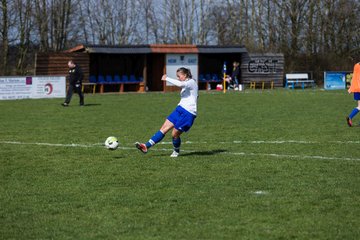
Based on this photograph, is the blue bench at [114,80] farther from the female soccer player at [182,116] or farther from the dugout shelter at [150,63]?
the female soccer player at [182,116]

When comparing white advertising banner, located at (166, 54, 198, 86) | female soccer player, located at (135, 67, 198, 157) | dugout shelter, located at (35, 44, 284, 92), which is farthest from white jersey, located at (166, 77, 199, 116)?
white advertising banner, located at (166, 54, 198, 86)

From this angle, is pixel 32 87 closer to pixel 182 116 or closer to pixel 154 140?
pixel 154 140

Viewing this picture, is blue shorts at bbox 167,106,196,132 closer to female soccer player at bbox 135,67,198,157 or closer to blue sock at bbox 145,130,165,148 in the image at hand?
female soccer player at bbox 135,67,198,157

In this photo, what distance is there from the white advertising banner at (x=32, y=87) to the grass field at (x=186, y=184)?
16.6 m

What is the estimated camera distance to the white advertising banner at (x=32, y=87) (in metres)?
32.8

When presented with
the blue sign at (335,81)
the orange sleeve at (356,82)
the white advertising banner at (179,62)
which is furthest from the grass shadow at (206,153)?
the blue sign at (335,81)

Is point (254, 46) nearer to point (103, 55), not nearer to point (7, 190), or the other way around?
point (103, 55)

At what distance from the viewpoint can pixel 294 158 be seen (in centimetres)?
1129

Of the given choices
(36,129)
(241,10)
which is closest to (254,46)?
(241,10)

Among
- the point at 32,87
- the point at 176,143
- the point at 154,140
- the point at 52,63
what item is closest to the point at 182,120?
the point at 176,143

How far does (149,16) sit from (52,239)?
57024 millimetres

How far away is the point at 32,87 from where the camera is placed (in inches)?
1326

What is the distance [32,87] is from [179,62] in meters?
14.2

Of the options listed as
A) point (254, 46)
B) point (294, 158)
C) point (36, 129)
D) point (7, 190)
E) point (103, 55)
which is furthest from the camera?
point (254, 46)
